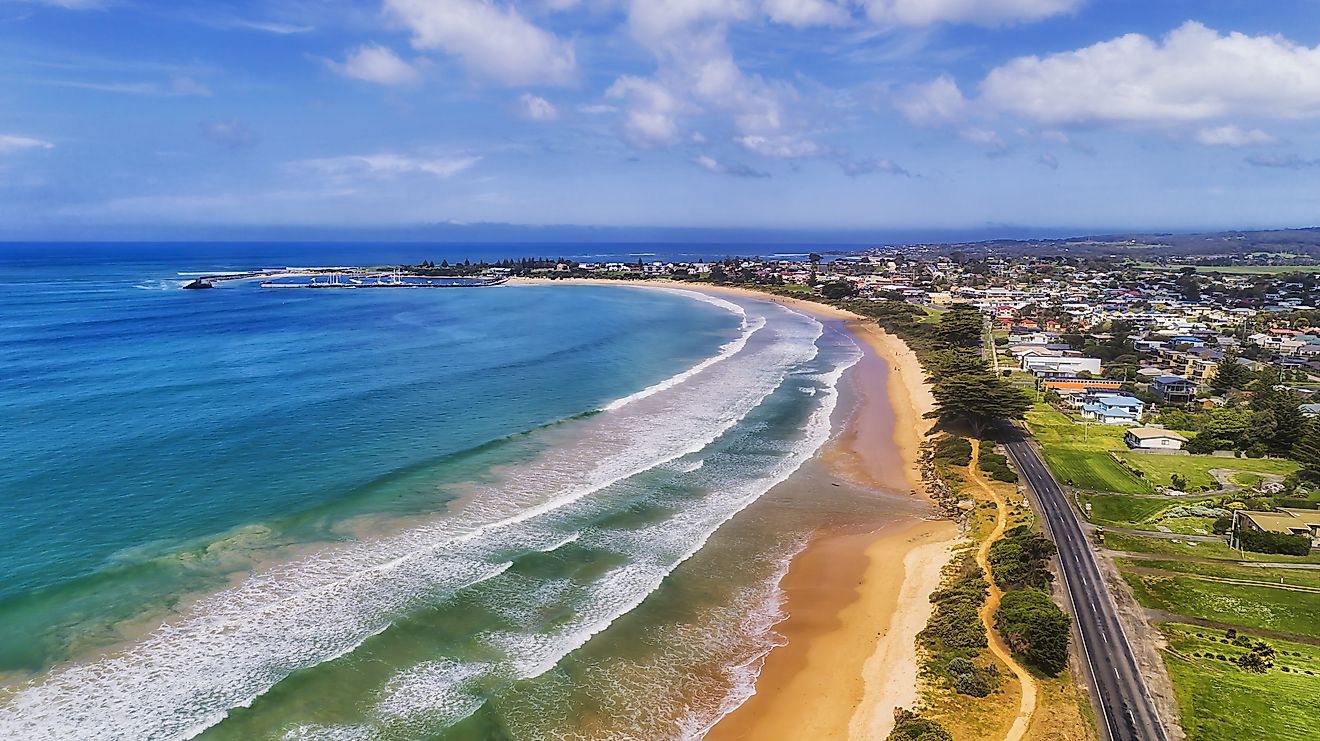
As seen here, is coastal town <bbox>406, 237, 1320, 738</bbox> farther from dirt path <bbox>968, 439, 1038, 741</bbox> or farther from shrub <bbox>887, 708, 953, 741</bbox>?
shrub <bbox>887, 708, 953, 741</bbox>

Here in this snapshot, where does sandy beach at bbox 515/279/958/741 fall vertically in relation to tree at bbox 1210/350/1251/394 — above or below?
below

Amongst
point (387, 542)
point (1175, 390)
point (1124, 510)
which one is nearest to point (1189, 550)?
point (1124, 510)

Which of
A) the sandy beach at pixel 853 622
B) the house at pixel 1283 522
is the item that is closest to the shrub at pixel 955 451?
the sandy beach at pixel 853 622

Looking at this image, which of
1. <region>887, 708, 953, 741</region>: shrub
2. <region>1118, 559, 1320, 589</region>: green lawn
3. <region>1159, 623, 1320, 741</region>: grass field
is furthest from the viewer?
<region>1118, 559, 1320, 589</region>: green lawn

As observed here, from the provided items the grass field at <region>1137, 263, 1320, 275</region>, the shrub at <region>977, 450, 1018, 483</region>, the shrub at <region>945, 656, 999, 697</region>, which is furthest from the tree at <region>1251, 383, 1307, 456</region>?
the grass field at <region>1137, 263, 1320, 275</region>

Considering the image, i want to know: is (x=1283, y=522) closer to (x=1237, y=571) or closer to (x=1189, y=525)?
(x=1189, y=525)
